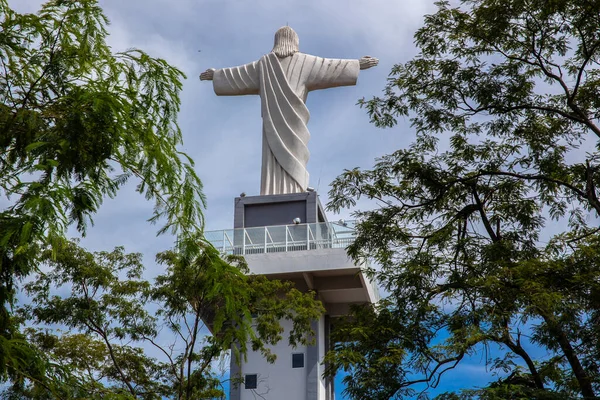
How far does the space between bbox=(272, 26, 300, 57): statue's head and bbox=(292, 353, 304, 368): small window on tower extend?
27.0 feet

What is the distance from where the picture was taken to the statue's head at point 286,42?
23.1 m

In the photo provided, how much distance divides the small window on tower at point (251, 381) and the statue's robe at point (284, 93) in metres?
4.72

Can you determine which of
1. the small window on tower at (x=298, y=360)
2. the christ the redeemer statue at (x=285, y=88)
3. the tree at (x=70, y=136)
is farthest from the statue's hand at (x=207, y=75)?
the tree at (x=70, y=136)

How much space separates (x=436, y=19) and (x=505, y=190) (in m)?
2.57

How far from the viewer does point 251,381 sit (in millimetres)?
19875

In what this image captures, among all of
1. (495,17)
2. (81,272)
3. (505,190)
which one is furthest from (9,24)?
(81,272)

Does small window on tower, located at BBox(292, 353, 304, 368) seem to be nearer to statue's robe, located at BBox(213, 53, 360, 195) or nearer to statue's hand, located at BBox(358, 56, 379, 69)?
statue's robe, located at BBox(213, 53, 360, 195)

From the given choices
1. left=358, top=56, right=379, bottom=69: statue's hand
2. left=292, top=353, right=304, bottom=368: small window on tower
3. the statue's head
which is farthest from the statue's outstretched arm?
left=292, top=353, right=304, bottom=368: small window on tower

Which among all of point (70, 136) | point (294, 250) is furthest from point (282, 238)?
point (70, 136)

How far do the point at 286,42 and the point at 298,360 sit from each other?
8837 millimetres

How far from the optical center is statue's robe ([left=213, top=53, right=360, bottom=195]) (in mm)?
21938

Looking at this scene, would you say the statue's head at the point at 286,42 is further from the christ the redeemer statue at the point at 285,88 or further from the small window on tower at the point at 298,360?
the small window on tower at the point at 298,360

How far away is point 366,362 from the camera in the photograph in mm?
10320

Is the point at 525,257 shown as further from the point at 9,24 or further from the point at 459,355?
the point at 9,24
